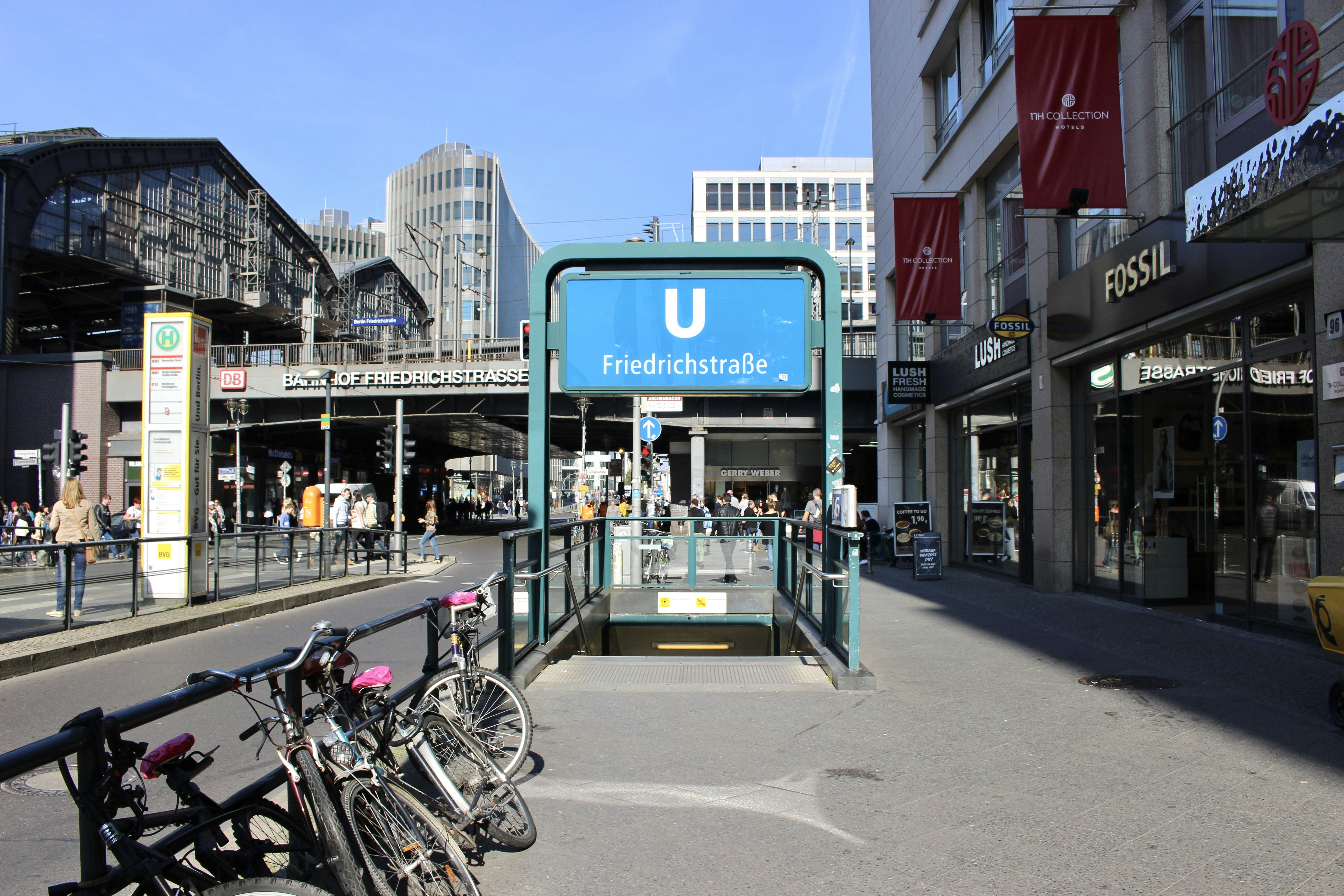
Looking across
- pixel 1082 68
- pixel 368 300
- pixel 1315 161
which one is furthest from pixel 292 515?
pixel 368 300

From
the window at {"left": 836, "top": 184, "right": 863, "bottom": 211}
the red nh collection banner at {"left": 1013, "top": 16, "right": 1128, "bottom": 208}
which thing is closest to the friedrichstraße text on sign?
the red nh collection banner at {"left": 1013, "top": 16, "right": 1128, "bottom": 208}

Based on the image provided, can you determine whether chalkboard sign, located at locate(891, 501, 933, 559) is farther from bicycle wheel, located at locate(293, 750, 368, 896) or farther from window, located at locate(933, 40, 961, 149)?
bicycle wheel, located at locate(293, 750, 368, 896)

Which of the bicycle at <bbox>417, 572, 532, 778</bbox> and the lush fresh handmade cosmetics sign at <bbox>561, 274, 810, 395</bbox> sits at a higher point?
the lush fresh handmade cosmetics sign at <bbox>561, 274, 810, 395</bbox>

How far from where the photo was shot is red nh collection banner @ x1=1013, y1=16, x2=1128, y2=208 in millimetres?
11945

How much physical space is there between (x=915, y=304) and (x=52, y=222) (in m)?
36.8

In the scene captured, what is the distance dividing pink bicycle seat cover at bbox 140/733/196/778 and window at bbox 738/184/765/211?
274 ft

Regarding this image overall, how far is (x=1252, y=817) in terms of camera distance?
457 centimetres

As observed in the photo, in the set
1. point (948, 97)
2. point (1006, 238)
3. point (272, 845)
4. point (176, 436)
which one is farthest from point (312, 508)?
point (272, 845)

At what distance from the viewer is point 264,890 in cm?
254

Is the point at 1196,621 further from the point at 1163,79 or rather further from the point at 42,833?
the point at 42,833

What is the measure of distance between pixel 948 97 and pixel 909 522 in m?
9.63

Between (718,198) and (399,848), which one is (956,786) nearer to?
(399,848)

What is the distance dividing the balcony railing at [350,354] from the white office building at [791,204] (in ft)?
154

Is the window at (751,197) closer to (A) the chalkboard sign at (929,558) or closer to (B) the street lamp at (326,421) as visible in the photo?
(B) the street lamp at (326,421)
